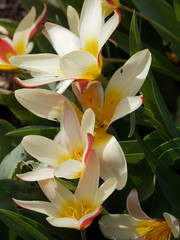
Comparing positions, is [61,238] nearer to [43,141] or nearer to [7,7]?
[43,141]

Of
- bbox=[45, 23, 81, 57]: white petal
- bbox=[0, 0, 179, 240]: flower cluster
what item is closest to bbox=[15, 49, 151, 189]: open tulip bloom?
bbox=[0, 0, 179, 240]: flower cluster

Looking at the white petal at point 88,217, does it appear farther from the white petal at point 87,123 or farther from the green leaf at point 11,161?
the green leaf at point 11,161

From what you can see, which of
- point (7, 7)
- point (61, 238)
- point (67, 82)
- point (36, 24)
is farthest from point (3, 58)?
point (7, 7)

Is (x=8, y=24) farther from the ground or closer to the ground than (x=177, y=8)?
closer to the ground

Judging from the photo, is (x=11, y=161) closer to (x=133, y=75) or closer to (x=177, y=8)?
(x=133, y=75)

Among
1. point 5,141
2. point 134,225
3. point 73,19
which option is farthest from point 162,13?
point 134,225

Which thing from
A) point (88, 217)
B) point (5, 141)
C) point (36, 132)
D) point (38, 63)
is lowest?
point (5, 141)

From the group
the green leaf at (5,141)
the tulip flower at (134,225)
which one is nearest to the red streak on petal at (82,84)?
the tulip flower at (134,225)
